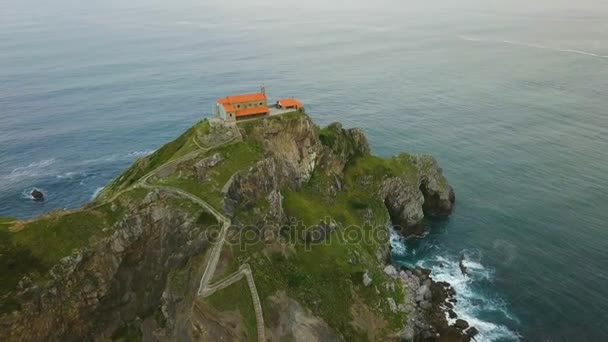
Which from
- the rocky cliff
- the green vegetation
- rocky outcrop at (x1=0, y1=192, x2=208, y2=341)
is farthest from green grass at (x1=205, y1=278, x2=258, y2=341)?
the green vegetation

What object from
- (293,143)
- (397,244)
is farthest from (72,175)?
(397,244)

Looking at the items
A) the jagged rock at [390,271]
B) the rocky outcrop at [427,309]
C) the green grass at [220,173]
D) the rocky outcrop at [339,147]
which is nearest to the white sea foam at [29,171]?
the green grass at [220,173]

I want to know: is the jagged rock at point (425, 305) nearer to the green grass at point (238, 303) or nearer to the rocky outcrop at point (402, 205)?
the rocky outcrop at point (402, 205)

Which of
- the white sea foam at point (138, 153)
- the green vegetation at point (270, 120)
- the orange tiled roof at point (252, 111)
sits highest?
the orange tiled roof at point (252, 111)

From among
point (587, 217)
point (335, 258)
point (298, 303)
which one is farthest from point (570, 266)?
point (298, 303)

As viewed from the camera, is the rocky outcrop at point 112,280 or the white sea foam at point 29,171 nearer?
the rocky outcrop at point 112,280

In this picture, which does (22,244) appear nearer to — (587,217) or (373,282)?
(373,282)

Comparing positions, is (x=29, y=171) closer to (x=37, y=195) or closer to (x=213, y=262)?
(x=37, y=195)
